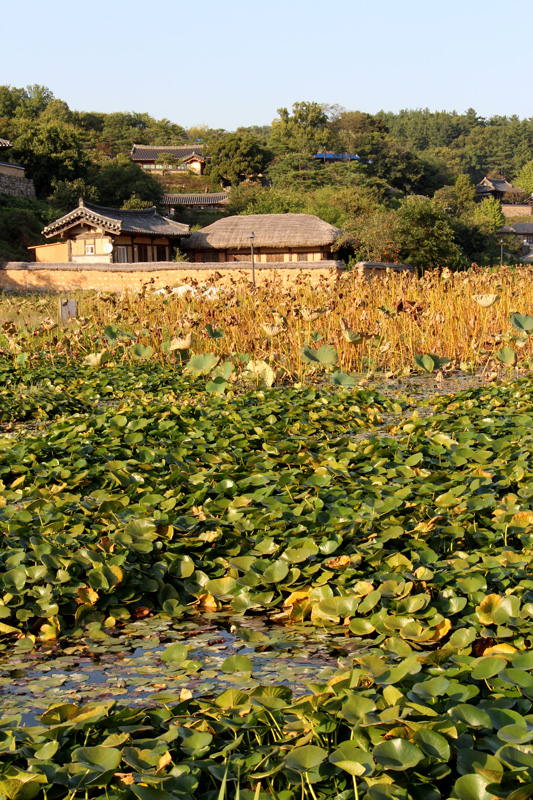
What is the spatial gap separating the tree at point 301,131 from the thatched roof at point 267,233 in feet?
61.5

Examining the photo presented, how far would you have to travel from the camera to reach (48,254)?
2239cm

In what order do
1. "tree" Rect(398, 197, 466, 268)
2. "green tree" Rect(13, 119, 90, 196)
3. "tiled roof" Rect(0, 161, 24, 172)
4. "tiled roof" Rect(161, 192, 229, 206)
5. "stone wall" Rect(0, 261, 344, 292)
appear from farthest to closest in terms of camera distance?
"tiled roof" Rect(161, 192, 229, 206) → "green tree" Rect(13, 119, 90, 196) → "tiled roof" Rect(0, 161, 24, 172) → "tree" Rect(398, 197, 466, 268) → "stone wall" Rect(0, 261, 344, 292)

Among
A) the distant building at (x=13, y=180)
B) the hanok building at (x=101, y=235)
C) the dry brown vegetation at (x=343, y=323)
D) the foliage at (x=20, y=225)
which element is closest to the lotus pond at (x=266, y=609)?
the dry brown vegetation at (x=343, y=323)

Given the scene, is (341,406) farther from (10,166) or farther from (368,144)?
(368,144)

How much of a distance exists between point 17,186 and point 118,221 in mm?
7185

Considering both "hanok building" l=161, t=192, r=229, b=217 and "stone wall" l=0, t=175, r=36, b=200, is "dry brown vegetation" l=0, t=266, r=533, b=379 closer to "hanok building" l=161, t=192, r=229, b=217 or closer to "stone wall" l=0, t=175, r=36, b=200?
"stone wall" l=0, t=175, r=36, b=200

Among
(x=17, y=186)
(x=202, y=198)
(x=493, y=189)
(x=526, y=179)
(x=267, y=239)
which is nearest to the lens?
(x=267, y=239)

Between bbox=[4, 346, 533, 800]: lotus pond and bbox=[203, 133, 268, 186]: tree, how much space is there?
38088mm

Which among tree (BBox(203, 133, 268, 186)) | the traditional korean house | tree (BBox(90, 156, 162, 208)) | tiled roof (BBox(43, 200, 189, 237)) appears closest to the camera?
tiled roof (BBox(43, 200, 189, 237))

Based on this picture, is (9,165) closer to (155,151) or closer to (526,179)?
(155,151)

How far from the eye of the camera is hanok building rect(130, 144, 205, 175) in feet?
151

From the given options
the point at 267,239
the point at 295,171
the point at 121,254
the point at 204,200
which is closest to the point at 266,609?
the point at 121,254

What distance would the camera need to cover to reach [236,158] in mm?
39812

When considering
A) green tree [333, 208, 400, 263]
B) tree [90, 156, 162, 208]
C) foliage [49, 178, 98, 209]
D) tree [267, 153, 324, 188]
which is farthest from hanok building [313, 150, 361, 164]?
green tree [333, 208, 400, 263]
